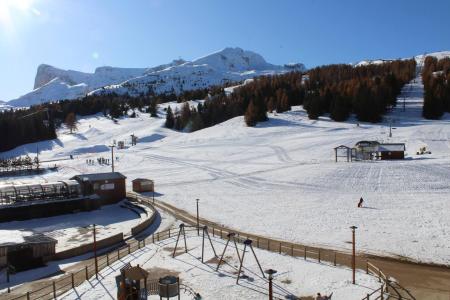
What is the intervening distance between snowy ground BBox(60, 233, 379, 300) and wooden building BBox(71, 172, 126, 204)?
71.9ft

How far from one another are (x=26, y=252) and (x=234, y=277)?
14.7 m

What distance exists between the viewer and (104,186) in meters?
50.3

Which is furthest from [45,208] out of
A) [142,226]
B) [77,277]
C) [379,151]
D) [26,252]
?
[379,151]

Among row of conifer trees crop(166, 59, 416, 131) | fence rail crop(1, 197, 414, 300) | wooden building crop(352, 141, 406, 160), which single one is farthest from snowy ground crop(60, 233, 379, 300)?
row of conifer trees crop(166, 59, 416, 131)

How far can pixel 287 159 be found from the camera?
72.9 meters

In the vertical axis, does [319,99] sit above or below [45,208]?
above

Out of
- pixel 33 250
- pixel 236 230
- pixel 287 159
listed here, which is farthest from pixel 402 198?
pixel 33 250

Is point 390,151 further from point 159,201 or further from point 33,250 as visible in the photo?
point 33,250

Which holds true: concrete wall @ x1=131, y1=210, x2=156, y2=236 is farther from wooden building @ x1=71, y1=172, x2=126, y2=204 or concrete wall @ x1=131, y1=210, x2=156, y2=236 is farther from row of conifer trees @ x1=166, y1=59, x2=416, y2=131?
row of conifer trees @ x1=166, y1=59, x2=416, y2=131

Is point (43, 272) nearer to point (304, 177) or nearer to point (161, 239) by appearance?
point (161, 239)

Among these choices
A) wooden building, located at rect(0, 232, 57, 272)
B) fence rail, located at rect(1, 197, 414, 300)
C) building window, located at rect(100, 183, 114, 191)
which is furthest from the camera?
building window, located at rect(100, 183, 114, 191)

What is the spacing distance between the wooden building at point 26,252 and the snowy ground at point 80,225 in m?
3.16

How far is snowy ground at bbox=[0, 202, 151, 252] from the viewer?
121ft

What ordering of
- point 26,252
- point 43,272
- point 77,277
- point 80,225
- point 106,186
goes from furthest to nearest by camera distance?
1. point 106,186
2. point 80,225
3. point 26,252
4. point 43,272
5. point 77,277
